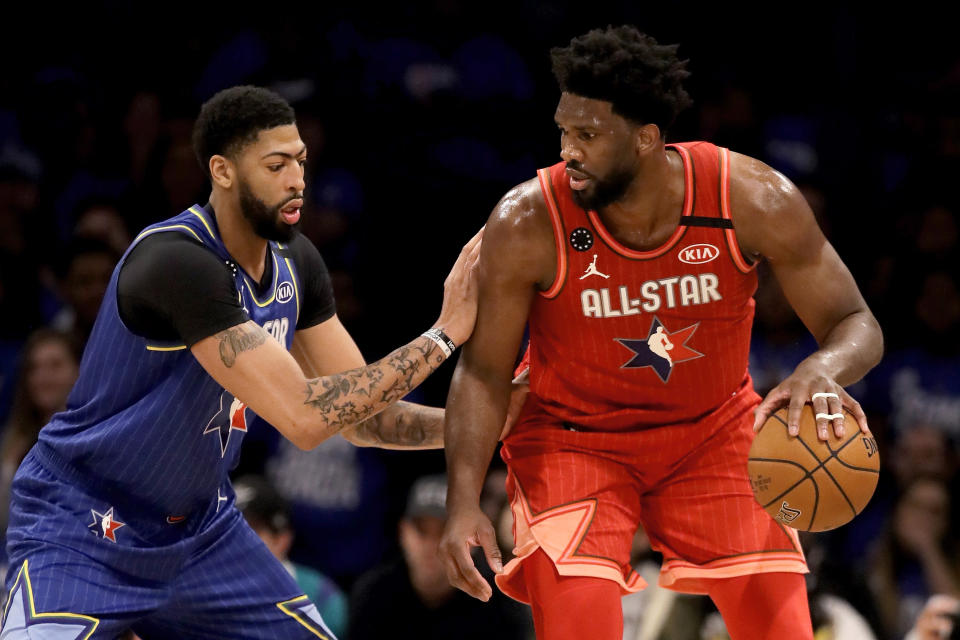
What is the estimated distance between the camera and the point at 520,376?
4.08 m

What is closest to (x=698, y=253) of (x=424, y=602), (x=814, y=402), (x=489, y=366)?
(x=814, y=402)

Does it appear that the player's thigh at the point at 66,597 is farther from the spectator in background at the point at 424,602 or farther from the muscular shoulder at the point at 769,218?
the spectator in background at the point at 424,602

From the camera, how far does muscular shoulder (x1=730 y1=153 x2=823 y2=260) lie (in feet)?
12.1

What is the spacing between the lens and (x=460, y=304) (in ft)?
12.6

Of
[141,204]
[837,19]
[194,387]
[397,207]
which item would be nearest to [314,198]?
[397,207]

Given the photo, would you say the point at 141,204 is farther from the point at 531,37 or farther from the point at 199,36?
the point at 531,37

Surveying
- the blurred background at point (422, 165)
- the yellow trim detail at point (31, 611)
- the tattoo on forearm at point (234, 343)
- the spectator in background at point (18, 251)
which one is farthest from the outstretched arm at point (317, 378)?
the spectator in background at point (18, 251)

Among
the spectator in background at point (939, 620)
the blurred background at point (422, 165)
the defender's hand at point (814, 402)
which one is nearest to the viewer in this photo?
the defender's hand at point (814, 402)

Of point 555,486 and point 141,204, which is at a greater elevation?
point 141,204

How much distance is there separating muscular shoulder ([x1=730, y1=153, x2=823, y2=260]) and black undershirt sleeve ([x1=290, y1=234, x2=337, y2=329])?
50.8 inches

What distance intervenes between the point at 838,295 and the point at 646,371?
58cm

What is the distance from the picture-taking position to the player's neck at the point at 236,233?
3836mm

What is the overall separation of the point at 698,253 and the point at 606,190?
0.31m

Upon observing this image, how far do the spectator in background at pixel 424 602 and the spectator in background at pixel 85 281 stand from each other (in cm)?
198
